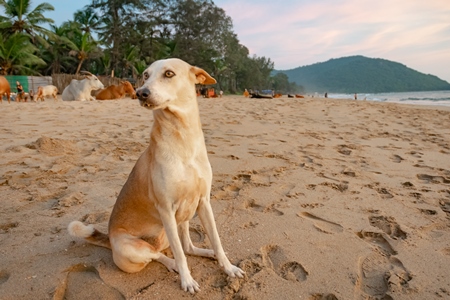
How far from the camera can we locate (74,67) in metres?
43.0

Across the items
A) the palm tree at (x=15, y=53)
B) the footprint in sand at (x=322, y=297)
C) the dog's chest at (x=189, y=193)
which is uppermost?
the palm tree at (x=15, y=53)

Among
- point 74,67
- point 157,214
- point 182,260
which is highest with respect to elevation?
point 74,67

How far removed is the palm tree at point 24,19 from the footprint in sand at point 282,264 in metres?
39.9

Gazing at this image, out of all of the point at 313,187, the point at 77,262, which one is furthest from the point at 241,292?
the point at 313,187

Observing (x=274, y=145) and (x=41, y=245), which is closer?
(x=41, y=245)

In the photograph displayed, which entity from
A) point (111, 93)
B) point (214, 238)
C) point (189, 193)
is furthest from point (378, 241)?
point (111, 93)

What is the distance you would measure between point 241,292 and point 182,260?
1.59 feet

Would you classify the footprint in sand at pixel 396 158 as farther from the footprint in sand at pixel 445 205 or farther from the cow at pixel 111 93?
the cow at pixel 111 93

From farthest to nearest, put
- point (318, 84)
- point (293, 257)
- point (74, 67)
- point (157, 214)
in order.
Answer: point (318, 84), point (74, 67), point (293, 257), point (157, 214)

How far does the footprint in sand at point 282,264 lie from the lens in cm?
237

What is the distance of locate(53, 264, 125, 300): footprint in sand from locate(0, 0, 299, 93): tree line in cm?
3625

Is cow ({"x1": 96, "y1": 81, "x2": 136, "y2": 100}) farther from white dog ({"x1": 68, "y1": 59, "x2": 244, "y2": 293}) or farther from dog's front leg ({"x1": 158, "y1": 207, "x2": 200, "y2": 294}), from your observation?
dog's front leg ({"x1": 158, "y1": 207, "x2": 200, "y2": 294})

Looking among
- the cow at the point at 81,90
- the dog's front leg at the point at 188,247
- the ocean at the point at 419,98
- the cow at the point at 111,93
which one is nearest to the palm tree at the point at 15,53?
the cow at the point at 81,90

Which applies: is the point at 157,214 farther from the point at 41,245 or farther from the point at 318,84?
the point at 318,84
